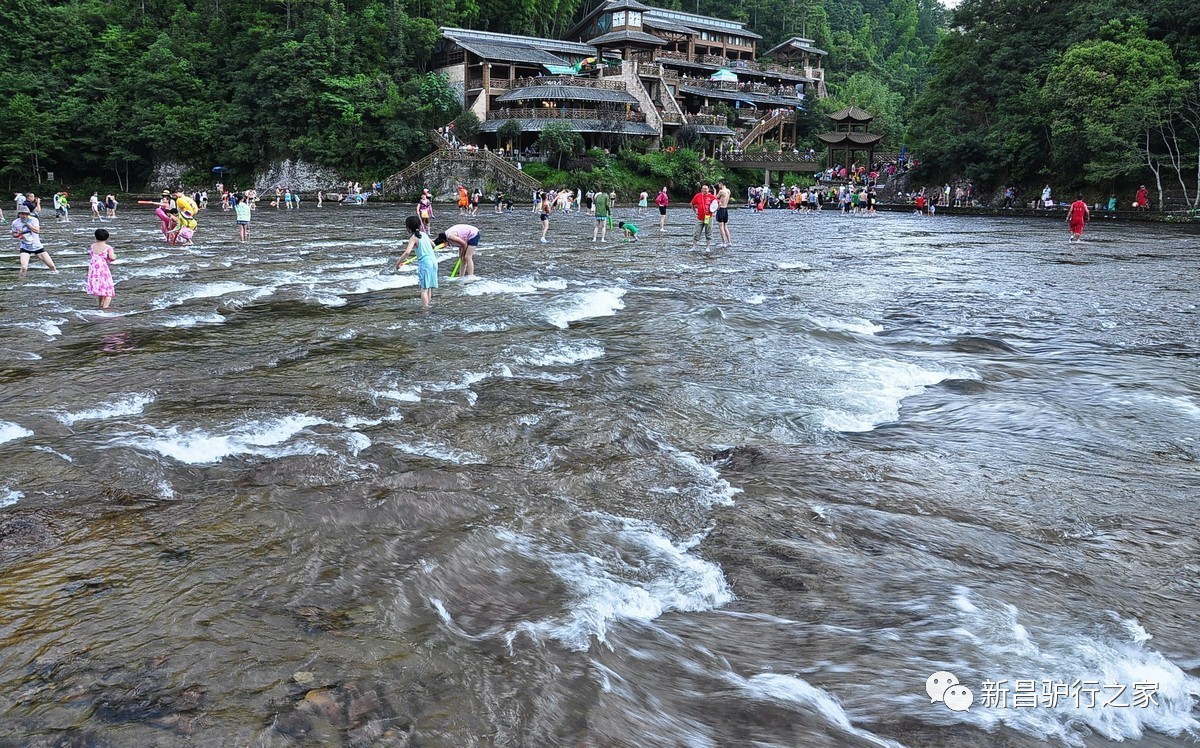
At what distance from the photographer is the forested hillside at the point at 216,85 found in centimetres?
5159

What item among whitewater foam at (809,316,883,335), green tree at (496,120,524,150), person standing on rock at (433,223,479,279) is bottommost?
whitewater foam at (809,316,883,335)

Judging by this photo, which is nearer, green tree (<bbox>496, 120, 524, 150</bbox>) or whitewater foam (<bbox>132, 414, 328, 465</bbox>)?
whitewater foam (<bbox>132, 414, 328, 465</bbox>)

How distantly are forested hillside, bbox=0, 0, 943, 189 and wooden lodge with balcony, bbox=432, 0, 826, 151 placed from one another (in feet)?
11.4

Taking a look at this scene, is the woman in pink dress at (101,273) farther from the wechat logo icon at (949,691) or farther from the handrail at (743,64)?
the handrail at (743,64)

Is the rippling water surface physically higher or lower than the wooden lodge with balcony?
lower

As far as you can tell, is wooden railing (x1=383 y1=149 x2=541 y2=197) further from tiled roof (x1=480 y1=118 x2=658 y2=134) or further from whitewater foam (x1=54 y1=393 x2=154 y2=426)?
whitewater foam (x1=54 y1=393 x2=154 y2=426)

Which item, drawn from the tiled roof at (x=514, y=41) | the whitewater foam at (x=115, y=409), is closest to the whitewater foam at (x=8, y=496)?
the whitewater foam at (x=115, y=409)

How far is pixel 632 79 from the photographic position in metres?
57.8

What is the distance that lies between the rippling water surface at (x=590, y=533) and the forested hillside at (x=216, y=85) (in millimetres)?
45361

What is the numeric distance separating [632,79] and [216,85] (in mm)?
29149

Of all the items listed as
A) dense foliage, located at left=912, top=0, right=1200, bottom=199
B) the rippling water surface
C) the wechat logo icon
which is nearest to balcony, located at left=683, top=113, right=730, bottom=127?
dense foliage, located at left=912, top=0, right=1200, bottom=199

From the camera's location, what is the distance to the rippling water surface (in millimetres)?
3350

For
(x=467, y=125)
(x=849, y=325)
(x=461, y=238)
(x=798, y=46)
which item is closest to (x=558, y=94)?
(x=467, y=125)

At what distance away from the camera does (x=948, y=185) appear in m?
50.8
